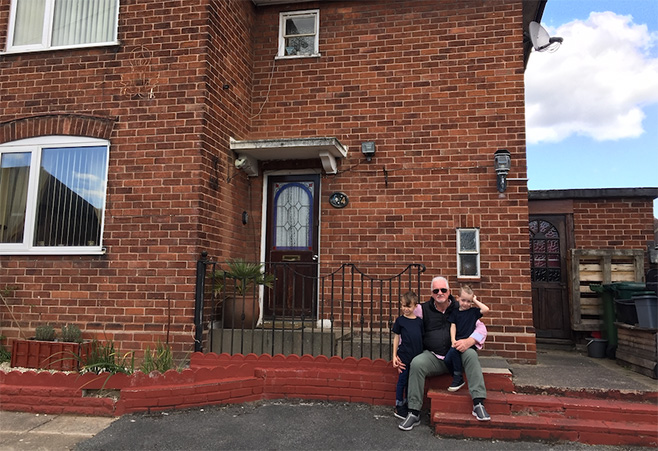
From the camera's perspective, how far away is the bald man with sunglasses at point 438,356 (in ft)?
13.5

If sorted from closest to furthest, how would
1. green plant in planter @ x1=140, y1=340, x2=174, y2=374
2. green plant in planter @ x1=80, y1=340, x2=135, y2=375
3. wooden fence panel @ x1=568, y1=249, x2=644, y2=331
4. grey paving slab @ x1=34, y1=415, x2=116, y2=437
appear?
grey paving slab @ x1=34, y1=415, x2=116, y2=437, green plant in planter @ x1=140, y1=340, x2=174, y2=374, green plant in planter @ x1=80, y1=340, x2=135, y2=375, wooden fence panel @ x1=568, y1=249, x2=644, y2=331

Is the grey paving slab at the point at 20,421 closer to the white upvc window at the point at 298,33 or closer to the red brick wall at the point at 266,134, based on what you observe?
the red brick wall at the point at 266,134

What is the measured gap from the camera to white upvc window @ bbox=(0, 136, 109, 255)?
5898 mm

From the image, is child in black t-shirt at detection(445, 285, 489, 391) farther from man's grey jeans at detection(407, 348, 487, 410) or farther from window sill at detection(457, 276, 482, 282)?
window sill at detection(457, 276, 482, 282)

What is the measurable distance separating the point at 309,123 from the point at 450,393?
167 inches

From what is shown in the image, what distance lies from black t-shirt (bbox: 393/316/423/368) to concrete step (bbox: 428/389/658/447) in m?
0.39

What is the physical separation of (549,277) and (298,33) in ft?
18.4

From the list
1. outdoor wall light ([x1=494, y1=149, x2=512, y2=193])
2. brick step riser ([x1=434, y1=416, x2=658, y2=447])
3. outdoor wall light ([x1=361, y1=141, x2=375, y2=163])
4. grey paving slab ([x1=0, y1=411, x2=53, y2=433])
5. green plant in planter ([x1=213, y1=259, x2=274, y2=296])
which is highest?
outdoor wall light ([x1=361, y1=141, x2=375, y2=163])

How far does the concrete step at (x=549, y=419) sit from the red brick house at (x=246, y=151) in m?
1.65

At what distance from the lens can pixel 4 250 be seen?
596cm

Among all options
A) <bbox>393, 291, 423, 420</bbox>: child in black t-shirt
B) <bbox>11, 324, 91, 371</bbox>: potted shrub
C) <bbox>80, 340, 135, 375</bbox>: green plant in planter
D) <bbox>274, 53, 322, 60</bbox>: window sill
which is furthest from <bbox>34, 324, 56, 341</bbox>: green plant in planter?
<bbox>274, 53, 322, 60</bbox>: window sill

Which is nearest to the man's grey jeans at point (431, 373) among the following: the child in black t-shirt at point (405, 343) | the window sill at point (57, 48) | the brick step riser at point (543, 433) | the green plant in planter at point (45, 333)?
the child in black t-shirt at point (405, 343)

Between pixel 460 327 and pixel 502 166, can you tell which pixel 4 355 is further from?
pixel 502 166

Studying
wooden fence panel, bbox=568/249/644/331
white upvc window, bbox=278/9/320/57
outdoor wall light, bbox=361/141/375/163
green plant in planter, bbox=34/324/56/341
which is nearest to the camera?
green plant in planter, bbox=34/324/56/341
